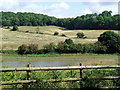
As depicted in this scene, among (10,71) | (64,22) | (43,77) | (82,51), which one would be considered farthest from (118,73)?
(64,22)

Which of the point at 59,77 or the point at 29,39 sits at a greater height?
the point at 29,39

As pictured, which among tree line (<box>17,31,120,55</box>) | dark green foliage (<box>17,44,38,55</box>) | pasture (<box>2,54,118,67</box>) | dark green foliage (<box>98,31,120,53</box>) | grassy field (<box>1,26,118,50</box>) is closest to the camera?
pasture (<box>2,54,118,67</box>)

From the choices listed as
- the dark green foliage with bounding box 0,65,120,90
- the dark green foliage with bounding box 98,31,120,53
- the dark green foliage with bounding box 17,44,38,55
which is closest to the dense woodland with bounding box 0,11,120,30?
the dark green foliage with bounding box 98,31,120,53

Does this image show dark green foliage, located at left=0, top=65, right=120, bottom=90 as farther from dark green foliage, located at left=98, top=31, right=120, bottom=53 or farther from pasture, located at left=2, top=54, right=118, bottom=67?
dark green foliage, located at left=98, top=31, right=120, bottom=53

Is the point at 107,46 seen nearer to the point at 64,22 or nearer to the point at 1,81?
the point at 1,81

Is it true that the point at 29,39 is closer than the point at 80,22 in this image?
Yes

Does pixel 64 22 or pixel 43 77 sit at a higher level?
pixel 64 22

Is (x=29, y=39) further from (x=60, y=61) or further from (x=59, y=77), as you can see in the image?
(x=59, y=77)

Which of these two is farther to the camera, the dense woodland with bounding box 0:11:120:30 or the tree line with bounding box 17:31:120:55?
the dense woodland with bounding box 0:11:120:30

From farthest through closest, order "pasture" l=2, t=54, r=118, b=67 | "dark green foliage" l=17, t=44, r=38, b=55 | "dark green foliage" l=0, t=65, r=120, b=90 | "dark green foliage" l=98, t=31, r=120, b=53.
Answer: "dark green foliage" l=98, t=31, r=120, b=53 < "dark green foliage" l=17, t=44, r=38, b=55 < "pasture" l=2, t=54, r=118, b=67 < "dark green foliage" l=0, t=65, r=120, b=90

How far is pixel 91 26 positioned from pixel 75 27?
8753 millimetres

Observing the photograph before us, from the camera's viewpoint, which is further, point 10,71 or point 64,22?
point 64,22

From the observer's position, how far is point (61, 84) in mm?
9406

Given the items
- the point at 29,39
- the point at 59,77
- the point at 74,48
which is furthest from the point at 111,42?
the point at 59,77
